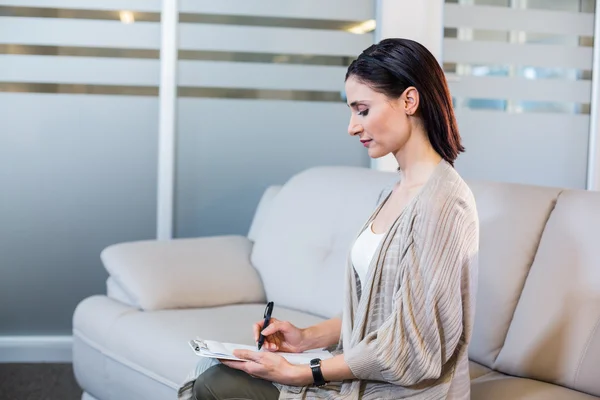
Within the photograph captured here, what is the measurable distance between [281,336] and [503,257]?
2.08 ft

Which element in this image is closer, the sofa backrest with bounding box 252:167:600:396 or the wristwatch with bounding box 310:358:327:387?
the wristwatch with bounding box 310:358:327:387

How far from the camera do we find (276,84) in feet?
11.6

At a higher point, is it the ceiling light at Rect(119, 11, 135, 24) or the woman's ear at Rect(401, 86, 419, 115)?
the ceiling light at Rect(119, 11, 135, 24)

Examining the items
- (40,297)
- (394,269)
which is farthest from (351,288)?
(40,297)

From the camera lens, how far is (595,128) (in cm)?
380

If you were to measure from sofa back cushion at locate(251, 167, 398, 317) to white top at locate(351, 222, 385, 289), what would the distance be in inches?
30.5

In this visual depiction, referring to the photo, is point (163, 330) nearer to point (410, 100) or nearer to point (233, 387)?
point (233, 387)

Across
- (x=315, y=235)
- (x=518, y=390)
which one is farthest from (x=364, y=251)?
(x=315, y=235)

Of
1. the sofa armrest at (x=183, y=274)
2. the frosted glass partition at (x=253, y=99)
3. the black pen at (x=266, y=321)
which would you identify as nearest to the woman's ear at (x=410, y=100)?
the black pen at (x=266, y=321)

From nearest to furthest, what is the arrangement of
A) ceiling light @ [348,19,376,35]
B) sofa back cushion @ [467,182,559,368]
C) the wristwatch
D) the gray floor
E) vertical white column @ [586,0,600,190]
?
the wristwatch < sofa back cushion @ [467,182,559,368] < the gray floor < ceiling light @ [348,19,376,35] < vertical white column @ [586,0,600,190]

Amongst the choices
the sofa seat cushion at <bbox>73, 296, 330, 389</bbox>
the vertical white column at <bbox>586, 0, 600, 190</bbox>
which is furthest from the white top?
the vertical white column at <bbox>586, 0, 600, 190</bbox>

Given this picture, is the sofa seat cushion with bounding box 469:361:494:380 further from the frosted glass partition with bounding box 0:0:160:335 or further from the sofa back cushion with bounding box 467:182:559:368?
the frosted glass partition with bounding box 0:0:160:335

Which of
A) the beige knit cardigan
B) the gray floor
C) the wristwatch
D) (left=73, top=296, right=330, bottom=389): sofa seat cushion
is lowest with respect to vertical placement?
the gray floor

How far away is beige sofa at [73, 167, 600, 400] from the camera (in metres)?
1.80
